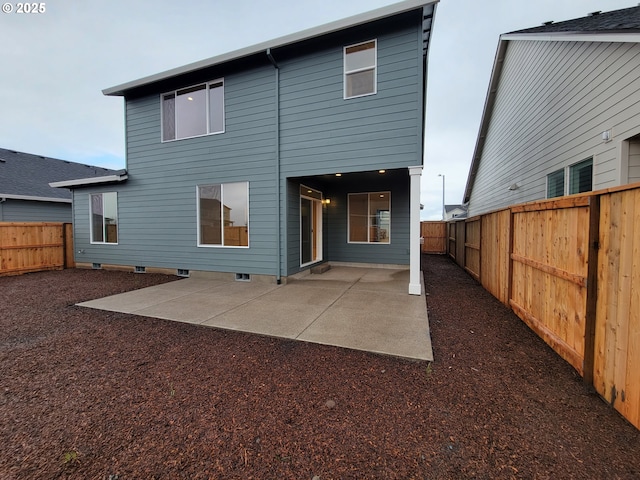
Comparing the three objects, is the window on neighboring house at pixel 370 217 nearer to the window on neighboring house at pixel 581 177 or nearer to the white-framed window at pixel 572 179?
the white-framed window at pixel 572 179

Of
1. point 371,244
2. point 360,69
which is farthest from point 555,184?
point 360,69

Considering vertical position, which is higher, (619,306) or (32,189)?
(32,189)

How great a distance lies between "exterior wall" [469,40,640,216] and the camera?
4016 millimetres

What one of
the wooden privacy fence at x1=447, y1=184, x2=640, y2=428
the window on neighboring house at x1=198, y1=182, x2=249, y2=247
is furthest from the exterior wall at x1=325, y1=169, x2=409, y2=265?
the wooden privacy fence at x1=447, y1=184, x2=640, y2=428

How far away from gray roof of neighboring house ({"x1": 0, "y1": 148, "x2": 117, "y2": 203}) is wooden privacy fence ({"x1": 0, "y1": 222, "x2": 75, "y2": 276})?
3.74 metres

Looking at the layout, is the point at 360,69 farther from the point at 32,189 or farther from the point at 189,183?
the point at 32,189

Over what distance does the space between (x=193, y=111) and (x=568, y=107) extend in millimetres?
8929

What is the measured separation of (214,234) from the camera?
7.36 meters

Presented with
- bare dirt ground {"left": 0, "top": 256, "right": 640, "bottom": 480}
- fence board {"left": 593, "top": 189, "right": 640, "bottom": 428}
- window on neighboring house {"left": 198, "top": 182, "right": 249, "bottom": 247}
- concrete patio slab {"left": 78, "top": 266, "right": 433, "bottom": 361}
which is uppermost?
window on neighboring house {"left": 198, "top": 182, "right": 249, "bottom": 247}

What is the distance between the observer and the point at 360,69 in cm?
591

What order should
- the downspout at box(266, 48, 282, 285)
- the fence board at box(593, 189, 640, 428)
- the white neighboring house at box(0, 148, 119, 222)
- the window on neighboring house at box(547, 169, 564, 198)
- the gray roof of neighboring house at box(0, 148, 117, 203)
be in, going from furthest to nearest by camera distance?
the gray roof of neighboring house at box(0, 148, 117, 203) → the white neighboring house at box(0, 148, 119, 222) → the downspout at box(266, 48, 282, 285) → the window on neighboring house at box(547, 169, 564, 198) → the fence board at box(593, 189, 640, 428)

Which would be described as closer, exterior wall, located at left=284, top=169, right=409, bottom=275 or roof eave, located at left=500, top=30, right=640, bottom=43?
roof eave, located at left=500, top=30, right=640, bottom=43

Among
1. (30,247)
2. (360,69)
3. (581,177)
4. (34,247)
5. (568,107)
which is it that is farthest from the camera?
(34,247)

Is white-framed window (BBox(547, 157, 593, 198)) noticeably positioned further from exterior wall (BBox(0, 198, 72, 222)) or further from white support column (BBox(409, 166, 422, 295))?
exterior wall (BBox(0, 198, 72, 222))
